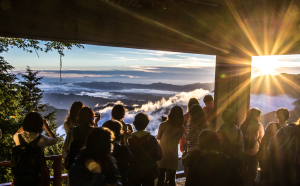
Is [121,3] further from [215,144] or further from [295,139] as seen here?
[295,139]

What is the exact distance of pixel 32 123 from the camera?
208 centimetres

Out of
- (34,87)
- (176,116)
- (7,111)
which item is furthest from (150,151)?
(34,87)

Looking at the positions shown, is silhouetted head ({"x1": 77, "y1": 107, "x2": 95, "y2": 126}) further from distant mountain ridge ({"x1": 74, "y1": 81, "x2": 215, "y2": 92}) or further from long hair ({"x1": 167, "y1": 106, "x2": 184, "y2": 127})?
distant mountain ridge ({"x1": 74, "y1": 81, "x2": 215, "y2": 92})

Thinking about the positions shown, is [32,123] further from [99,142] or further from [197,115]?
[197,115]

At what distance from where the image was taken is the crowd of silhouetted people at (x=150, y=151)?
1.44m

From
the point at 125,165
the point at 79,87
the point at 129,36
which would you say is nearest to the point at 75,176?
the point at 125,165

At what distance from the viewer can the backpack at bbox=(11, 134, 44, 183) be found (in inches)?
79.9

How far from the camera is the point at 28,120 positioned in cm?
208

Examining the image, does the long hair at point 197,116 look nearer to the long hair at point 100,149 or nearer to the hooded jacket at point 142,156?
the hooded jacket at point 142,156

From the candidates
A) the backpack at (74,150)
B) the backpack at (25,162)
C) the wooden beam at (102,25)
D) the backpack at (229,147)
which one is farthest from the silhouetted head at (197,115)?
the backpack at (25,162)

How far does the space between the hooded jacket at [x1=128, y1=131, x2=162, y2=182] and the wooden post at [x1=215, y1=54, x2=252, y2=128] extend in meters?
1.80

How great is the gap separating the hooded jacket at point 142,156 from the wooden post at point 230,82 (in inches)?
70.8

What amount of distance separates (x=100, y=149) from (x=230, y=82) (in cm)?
301

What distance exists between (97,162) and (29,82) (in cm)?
2950
